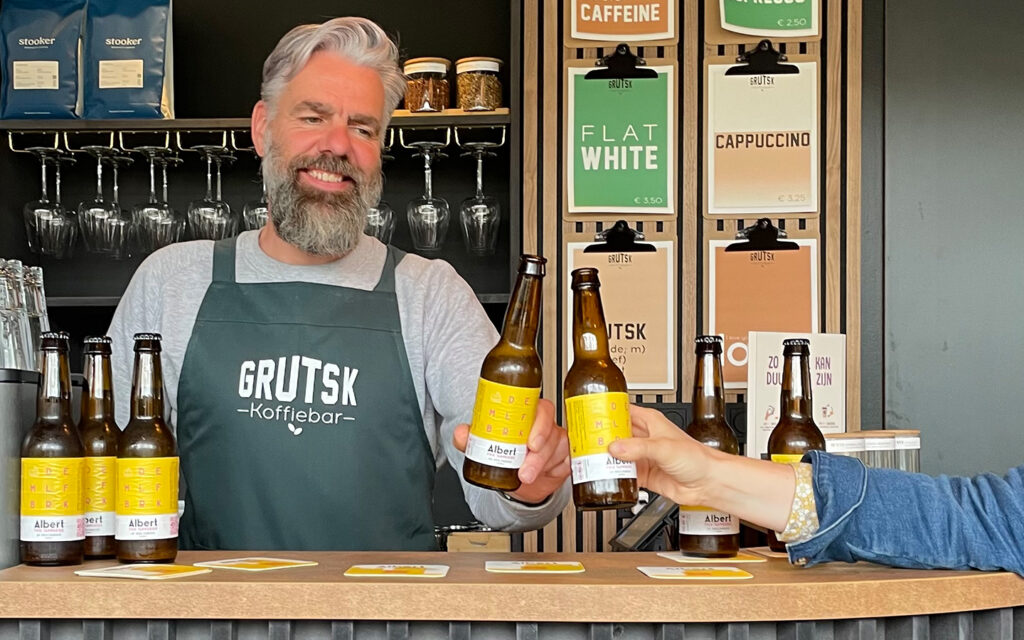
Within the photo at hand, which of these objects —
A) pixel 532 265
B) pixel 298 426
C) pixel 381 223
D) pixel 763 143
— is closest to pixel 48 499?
A: pixel 298 426

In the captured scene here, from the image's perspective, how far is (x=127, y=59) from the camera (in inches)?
126

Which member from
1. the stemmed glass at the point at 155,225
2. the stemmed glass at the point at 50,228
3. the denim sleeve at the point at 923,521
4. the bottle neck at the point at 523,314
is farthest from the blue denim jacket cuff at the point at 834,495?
the stemmed glass at the point at 50,228

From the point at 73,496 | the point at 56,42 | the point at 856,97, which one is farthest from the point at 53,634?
the point at 856,97

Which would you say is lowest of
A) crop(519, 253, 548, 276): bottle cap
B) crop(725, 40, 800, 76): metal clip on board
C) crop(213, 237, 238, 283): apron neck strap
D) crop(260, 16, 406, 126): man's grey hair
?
crop(519, 253, 548, 276): bottle cap

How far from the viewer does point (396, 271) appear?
2.04m

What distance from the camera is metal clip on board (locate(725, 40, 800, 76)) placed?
10.4 feet

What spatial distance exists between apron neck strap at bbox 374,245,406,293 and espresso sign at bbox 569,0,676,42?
4.56 feet

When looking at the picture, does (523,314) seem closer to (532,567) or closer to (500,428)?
(500,428)

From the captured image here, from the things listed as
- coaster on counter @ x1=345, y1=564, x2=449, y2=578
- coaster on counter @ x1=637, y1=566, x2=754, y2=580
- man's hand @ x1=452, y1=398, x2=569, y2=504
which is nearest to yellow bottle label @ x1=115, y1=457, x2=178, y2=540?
coaster on counter @ x1=345, y1=564, x2=449, y2=578

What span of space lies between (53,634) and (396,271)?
3.09 feet

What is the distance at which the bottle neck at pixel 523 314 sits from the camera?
141 cm

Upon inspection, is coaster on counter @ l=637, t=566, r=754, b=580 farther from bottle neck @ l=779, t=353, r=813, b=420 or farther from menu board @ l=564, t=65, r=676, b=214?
menu board @ l=564, t=65, r=676, b=214

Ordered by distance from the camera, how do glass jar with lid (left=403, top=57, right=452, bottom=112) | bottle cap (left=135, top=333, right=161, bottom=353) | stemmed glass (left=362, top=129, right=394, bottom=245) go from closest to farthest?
bottle cap (left=135, top=333, right=161, bottom=353) → stemmed glass (left=362, top=129, right=394, bottom=245) → glass jar with lid (left=403, top=57, right=452, bottom=112)

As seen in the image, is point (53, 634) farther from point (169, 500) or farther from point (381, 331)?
point (381, 331)
